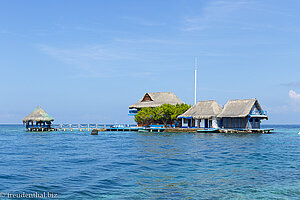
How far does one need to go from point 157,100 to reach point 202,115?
591 inches

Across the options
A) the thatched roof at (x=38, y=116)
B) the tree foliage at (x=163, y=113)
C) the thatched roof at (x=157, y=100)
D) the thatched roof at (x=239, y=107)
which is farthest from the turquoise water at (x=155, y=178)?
the thatched roof at (x=38, y=116)

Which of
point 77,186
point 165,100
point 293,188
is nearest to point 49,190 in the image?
point 77,186

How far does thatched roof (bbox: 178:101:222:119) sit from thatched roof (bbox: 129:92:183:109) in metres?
8.87

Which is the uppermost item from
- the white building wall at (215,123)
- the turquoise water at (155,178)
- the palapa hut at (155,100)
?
the palapa hut at (155,100)

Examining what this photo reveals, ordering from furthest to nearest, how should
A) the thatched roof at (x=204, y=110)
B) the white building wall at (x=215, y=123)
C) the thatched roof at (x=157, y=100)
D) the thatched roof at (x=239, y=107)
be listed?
the thatched roof at (x=157, y=100) < the white building wall at (x=215, y=123) < the thatched roof at (x=204, y=110) < the thatched roof at (x=239, y=107)

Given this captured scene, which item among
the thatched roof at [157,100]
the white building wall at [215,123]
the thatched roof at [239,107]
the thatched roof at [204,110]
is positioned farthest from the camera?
the thatched roof at [157,100]

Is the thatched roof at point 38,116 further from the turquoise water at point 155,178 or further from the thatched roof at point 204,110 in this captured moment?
the turquoise water at point 155,178

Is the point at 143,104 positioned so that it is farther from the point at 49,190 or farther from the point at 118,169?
the point at 49,190

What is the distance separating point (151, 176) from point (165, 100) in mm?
57461

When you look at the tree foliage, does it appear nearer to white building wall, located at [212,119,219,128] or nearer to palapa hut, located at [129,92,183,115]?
palapa hut, located at [129,92,183,115]

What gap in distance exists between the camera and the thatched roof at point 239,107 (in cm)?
5626

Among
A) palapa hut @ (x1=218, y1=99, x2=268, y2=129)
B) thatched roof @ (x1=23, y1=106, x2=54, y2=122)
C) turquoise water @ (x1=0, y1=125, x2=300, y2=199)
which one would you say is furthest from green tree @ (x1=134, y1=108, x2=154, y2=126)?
turquoise water @ (x1=0, y1=125, x2=300, y2=199)

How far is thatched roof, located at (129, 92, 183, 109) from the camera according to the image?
73188mm

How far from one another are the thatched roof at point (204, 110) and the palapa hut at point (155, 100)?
29.1 ft
